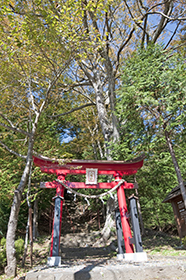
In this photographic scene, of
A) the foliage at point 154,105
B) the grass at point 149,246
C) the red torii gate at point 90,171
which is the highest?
the foliage at point 154,105

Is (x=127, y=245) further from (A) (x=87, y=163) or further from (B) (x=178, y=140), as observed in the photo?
(B) (x=178, y=140)

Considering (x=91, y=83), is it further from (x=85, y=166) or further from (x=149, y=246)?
(x=149, y=246)

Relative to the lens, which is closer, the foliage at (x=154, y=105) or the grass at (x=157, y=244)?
the foliage at (x=154, y=105)

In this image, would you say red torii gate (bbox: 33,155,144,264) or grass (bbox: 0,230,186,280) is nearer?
red torii gate (bbox: 33,155,144,264)

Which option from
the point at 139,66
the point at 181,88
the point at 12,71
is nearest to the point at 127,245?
the point at 181,88

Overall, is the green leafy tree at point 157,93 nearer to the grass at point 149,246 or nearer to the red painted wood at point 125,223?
the red painted wood at point 125,223

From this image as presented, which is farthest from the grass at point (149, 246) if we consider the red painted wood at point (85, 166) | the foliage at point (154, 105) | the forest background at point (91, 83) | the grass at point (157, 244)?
the red painted wood at point (85, 166)

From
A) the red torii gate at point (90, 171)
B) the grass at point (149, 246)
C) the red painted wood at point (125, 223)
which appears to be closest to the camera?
the red painted wood at point (125, 223)

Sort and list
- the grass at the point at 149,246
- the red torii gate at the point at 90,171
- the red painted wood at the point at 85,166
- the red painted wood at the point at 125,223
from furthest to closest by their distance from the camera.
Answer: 1. the grass at the point at 149,246
2. the red painted wood at the point at 85,166
3. the red torii gate at the point at 90,171
4. the red painted wood at the point at 125,223

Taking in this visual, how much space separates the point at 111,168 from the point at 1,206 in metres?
6.73

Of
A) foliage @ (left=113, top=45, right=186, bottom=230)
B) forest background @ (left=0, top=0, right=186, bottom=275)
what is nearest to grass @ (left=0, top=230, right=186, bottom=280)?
forest background @ (left=0, top=0, right=186, bottom=275)

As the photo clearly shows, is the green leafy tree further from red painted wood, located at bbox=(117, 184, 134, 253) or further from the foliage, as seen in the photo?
red painted wood, located at bbox=(117, 184, 134, 253)

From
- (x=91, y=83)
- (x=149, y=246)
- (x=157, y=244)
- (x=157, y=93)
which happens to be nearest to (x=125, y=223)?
(x=149, y=246)

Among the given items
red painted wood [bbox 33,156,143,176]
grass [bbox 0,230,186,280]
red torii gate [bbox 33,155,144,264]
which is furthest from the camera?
grass [bbox 0,230,186,280]
